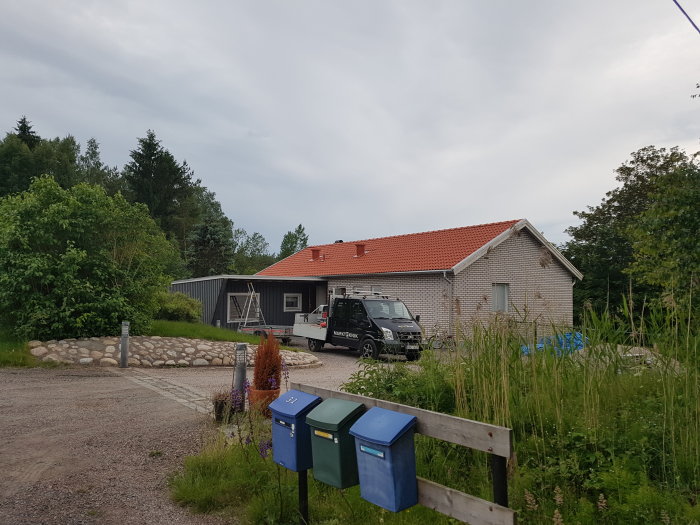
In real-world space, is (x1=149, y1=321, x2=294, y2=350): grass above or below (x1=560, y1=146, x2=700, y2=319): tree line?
below

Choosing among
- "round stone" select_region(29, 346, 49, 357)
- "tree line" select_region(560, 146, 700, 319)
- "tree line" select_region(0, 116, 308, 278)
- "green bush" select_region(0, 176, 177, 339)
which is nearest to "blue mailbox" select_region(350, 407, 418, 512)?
"tree line" select_region(560, 146, 700, 319)

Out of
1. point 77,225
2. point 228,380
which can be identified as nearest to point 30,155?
point 77,225

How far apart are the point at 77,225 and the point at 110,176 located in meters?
41.3

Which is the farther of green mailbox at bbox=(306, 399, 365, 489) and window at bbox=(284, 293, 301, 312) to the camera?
window at bbox=(284, 293, 301, 312)

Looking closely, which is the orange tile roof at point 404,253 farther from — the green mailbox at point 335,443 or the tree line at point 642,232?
the green mailbox at point 335,443

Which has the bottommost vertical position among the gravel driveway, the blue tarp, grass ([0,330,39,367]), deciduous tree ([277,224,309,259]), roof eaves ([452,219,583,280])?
the gravel driveway

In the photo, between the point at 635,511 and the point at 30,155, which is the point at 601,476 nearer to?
the point at 635,511

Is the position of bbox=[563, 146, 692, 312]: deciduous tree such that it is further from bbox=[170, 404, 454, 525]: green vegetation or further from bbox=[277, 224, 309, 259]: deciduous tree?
bbox=[277, 224, 309, 259]: deciduous tree

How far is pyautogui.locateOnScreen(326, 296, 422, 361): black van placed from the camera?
16.0 metres

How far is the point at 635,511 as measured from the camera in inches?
124

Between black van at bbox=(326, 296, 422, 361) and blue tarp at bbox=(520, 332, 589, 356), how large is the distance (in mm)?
10370

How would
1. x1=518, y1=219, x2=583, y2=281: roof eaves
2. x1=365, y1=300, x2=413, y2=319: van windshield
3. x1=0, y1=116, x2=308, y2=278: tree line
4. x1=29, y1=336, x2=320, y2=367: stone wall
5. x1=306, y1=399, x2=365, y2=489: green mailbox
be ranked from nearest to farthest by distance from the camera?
x1=306, y1=399, x2=365, y2=489: green mailbox
x1=29, y1=336, x2=320, y2=367: stone wall
x1=365, y1=300, x2=413, y2=319: van windshield
x1=518, y1=219, x2=583, y2=281: roof eaves
x1=0, y1=116, x2=308, y2=278: tree line

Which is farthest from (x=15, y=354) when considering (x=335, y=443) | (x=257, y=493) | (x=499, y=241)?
(x=499, y=241)

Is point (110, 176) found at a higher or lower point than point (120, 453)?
higher
